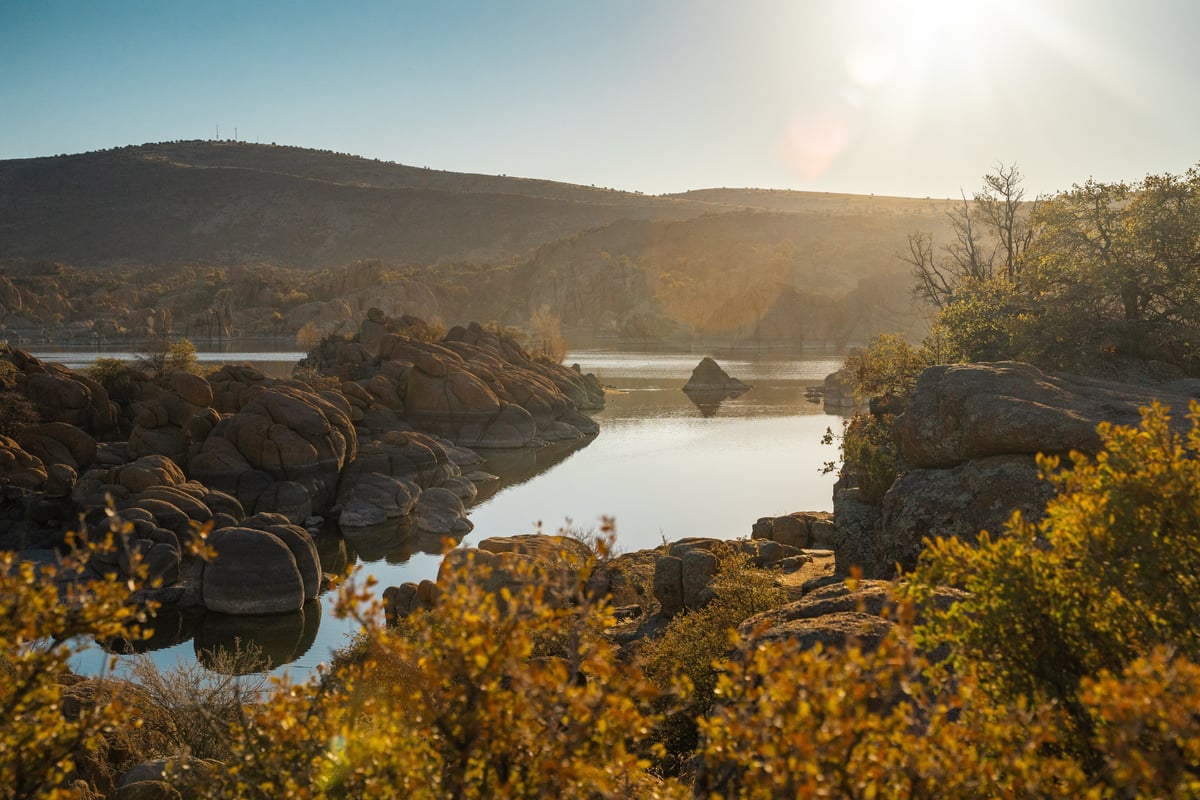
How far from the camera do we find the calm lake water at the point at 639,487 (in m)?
24.6

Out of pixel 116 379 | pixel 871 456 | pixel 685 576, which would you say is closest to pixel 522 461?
pixel 116 379

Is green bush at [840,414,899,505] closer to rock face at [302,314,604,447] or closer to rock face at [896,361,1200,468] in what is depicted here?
rock face at [896,361,1200,468]

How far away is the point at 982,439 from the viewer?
→ 45.4ft

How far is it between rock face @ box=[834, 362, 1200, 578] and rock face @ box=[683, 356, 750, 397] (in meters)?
61.4

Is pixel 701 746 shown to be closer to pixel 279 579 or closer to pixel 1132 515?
pixel 1132 515

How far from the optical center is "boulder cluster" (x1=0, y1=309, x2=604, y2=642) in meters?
25.8

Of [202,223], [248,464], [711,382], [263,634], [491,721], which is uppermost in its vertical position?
[202,223]

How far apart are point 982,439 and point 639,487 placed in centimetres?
2943

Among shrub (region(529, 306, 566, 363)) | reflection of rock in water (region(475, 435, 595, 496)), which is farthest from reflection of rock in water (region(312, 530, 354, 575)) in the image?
shrub (region(529, 306, 566, 363))

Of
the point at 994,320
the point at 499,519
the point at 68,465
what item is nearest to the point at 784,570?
the point at 994,320

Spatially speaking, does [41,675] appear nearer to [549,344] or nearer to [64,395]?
[64,395]

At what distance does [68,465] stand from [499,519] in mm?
16997

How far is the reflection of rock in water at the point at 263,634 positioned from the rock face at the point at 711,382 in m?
55.4

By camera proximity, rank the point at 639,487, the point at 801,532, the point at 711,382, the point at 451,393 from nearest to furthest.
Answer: the point at 801,532 < the point at 639,487 < the point at 451,393 < the point at 711,382
